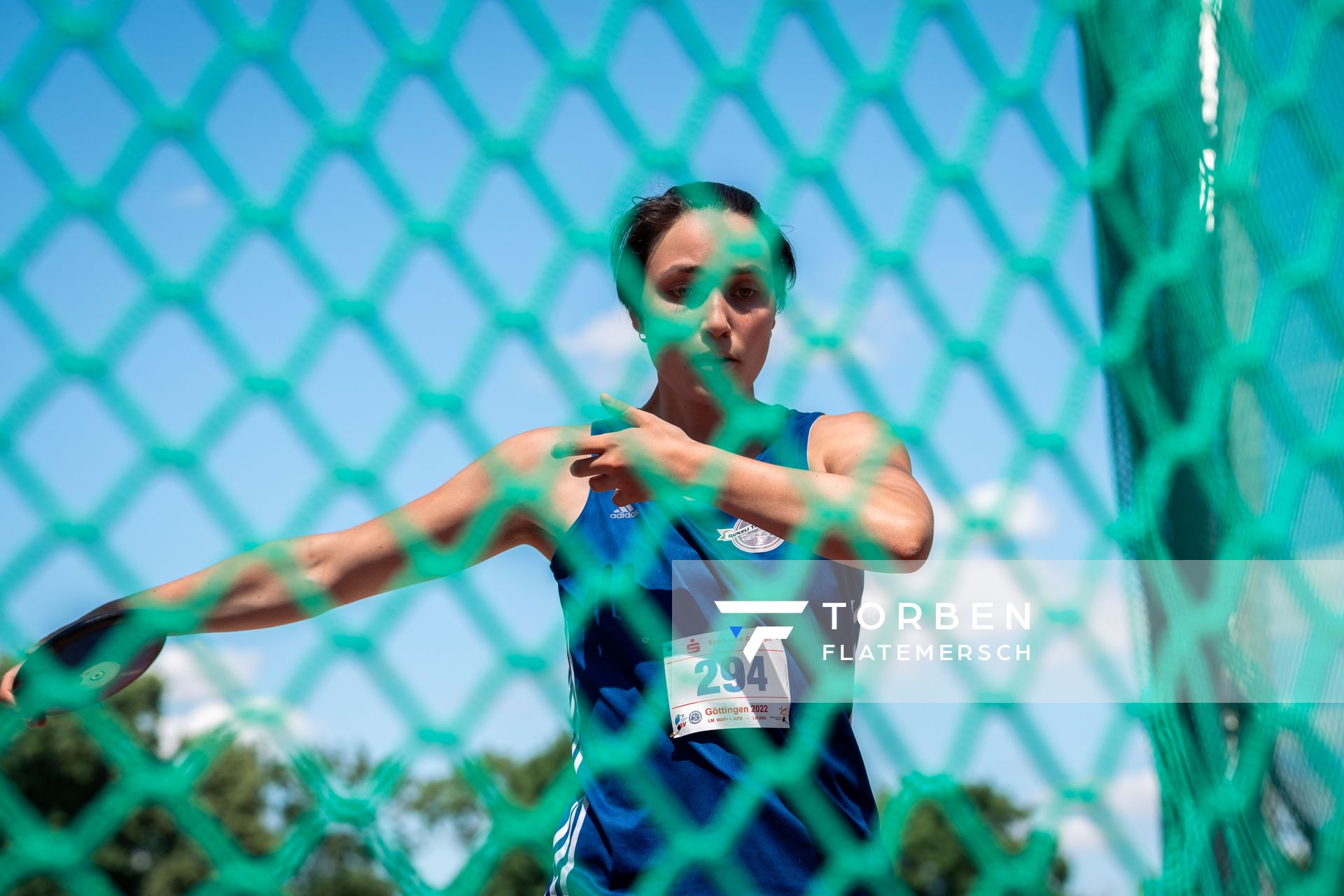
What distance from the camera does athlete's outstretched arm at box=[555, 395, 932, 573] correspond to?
1.19m

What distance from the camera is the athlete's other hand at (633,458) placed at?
3.88 ft

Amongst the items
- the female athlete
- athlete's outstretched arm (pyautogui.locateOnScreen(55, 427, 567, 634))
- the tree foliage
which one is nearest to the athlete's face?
the female athlete

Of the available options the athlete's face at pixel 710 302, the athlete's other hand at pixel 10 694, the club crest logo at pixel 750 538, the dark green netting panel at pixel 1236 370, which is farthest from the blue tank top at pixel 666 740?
the athlete's other hand at pixel 10 694

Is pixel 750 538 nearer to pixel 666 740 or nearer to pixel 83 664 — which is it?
pixel 666 740

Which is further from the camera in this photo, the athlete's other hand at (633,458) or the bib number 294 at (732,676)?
the bib number 294 at (732,676)

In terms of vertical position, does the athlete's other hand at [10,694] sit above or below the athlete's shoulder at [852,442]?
above

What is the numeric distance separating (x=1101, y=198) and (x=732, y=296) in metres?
0.50

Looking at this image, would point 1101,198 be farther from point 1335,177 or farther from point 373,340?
point 373,340

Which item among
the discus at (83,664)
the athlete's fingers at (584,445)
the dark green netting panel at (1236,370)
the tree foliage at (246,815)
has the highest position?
the discus at (83,664)

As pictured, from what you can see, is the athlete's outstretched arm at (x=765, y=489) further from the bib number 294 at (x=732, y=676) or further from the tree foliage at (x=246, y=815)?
the tree foliage at (x=246, y=815)

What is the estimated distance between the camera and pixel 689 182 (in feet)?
4.60

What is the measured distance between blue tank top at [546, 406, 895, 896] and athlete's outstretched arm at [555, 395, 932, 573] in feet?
0.41

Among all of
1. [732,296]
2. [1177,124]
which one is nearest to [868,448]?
[732,296]

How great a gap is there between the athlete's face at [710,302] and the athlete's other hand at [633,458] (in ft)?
0.65
